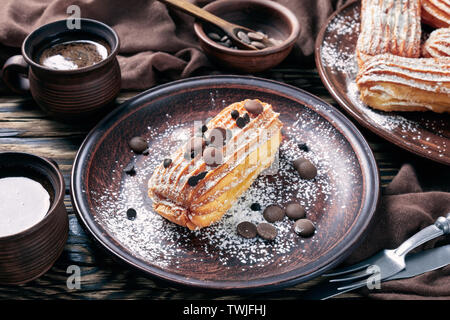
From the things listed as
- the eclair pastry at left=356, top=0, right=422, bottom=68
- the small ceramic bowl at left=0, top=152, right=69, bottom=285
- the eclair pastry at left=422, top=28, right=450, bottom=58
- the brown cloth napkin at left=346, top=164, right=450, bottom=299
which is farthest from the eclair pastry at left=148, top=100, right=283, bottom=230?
the eclair pastry at left=422, top=28, right=450, bottom=58

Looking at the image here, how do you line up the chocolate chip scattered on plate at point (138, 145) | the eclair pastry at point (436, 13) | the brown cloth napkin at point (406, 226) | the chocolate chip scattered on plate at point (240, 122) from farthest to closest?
1. the eclair pastry at point (436, 13)
2. the chocolate chip scattered on plate at point (138, 145)
3. the chocolate chip scattered on plate at point (240, 122)
4. the brown cloth napkin at point (406, 226)

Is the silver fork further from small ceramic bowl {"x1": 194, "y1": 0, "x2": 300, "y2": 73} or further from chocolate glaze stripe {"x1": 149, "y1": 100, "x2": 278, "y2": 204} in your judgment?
small ceramic bowl {"x1": 194, "y1": 0, "x2": 300, "y2": 73}

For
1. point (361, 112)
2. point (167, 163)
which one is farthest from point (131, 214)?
point (361, 112)

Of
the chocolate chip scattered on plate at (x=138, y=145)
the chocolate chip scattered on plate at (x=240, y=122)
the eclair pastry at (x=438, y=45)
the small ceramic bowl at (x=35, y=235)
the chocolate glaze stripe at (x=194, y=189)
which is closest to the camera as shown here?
the small ceramic bowl at (x=35, y=235)

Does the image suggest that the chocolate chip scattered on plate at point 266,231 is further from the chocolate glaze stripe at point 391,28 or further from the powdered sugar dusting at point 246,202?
the chocolate glaze stripe at point 391,28

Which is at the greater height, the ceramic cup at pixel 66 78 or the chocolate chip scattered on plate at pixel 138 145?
the ceramic cup at pixel 66 78

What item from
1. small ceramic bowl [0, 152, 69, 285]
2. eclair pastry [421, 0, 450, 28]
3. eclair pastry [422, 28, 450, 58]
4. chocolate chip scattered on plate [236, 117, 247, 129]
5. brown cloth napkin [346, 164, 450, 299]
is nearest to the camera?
small ceramic bowl [0, 152, 69, 285]

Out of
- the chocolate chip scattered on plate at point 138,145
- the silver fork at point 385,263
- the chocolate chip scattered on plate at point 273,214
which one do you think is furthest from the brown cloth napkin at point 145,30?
the silver fork at point 385,263
